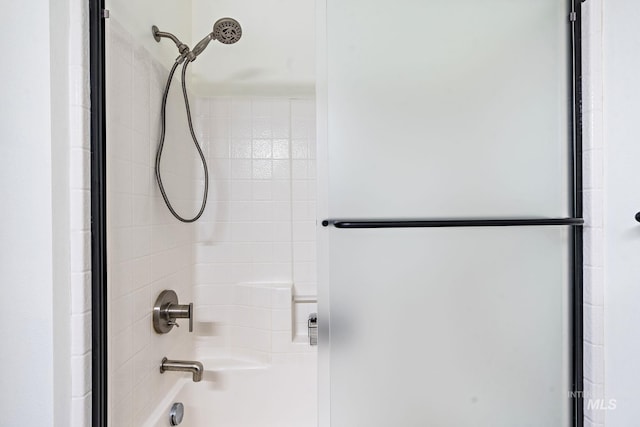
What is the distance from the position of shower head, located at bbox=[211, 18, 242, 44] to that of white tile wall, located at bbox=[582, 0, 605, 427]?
3.46 feet

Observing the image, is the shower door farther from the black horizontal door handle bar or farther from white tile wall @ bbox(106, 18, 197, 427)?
white tile wall @ bbox(106, 18, 197, 427)

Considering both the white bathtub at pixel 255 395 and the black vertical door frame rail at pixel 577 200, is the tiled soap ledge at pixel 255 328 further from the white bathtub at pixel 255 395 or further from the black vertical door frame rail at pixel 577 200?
the black vertical door frame rail at pixel 577 200

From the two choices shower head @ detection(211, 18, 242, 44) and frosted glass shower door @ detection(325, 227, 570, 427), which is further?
shower head @ detection(211, 18, 242, 44)

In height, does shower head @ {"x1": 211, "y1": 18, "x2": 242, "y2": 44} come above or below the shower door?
above

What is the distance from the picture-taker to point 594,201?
92 cm

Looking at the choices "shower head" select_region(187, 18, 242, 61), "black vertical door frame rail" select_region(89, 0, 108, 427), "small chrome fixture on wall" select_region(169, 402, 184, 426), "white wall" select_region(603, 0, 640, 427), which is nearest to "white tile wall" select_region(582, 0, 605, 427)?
"white wall" select_region(603, 0, 640, 427)

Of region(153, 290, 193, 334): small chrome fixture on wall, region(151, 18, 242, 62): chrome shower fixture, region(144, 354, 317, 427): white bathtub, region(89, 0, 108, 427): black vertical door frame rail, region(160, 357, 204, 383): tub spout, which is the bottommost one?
region(144, 354, 317, 427): white bathtub

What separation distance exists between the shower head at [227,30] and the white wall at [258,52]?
373mm

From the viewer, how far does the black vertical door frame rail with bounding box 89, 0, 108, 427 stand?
850 millimetres

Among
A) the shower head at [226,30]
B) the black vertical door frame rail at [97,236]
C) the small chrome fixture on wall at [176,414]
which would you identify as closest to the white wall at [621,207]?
the shower head at [226,30]

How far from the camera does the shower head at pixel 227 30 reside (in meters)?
1.32

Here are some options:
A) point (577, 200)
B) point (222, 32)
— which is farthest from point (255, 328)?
point (577, 200)

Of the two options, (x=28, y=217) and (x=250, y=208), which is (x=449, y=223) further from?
(x=250, y=208)

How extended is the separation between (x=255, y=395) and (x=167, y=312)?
1.91 ft
